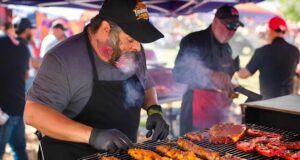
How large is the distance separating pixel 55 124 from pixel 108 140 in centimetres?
42

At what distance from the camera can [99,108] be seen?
105 inches

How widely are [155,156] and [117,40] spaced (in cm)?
92

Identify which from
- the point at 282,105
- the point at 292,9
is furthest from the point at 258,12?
the point at 282,105

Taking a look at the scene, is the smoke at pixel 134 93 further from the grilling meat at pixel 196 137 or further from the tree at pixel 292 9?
the tree at pixel 292 9

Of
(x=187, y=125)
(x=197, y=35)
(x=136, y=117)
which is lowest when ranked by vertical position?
(x=187, y=125)

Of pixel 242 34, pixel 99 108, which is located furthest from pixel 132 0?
pixel 242 34

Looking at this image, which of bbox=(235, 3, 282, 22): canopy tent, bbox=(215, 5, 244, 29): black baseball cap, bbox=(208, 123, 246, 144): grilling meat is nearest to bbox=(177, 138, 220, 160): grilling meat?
bbox=(208, 123, 246, 144): grilling meat

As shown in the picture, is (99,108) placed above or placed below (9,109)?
above

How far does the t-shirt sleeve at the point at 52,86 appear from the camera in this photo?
7.98 feet

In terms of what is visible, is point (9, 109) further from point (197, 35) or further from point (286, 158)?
point (286, 158)

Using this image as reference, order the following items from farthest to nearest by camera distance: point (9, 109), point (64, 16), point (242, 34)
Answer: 1. point (242, 34)
2. point (64, 16)
3. point (9, 109)

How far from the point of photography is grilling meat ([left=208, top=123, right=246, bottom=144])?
116 inches

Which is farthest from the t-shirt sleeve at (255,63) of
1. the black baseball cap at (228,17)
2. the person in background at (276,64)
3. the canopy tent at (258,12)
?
the canopy tent at (258,12)

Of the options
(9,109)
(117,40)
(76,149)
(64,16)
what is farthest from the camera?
(64,16)
